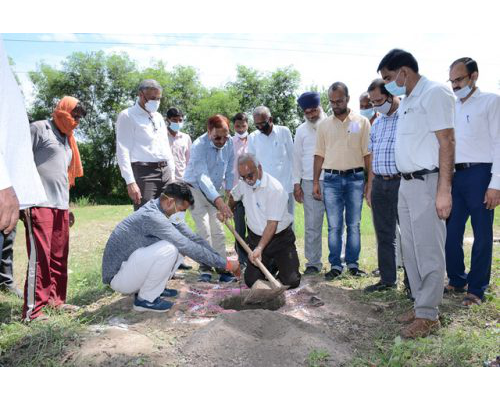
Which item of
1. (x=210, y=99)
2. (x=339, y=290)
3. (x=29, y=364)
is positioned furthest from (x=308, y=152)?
(x=210, y=99)

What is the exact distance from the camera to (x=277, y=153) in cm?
488

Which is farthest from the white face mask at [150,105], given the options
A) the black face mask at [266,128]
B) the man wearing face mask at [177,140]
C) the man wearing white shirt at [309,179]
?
the man wearing white shirt at [309,179]

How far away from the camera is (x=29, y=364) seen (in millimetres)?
2537

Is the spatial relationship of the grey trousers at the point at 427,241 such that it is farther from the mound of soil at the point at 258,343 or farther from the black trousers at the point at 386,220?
the black trousers at the point at 386,220

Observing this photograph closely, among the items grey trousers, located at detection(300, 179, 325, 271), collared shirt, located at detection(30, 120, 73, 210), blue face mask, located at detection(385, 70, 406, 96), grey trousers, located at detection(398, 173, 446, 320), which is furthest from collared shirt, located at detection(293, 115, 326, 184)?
collared shirt, located at detection(30, 120, 73, 210)

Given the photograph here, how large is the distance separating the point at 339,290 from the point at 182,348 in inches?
71.6

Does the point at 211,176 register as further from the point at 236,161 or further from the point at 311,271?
the point at 311,271

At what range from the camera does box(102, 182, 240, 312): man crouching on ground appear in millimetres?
3254

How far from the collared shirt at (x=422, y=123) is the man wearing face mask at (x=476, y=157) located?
2.62ft

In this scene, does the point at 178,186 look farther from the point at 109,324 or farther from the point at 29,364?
the point at 29,364

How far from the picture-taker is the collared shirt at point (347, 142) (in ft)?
14.4

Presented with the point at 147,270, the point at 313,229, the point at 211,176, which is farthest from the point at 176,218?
the point at 313,229

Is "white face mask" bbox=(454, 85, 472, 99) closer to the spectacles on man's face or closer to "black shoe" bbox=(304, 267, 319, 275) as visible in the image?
the spectacles on man's face

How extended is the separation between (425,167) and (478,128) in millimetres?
981
